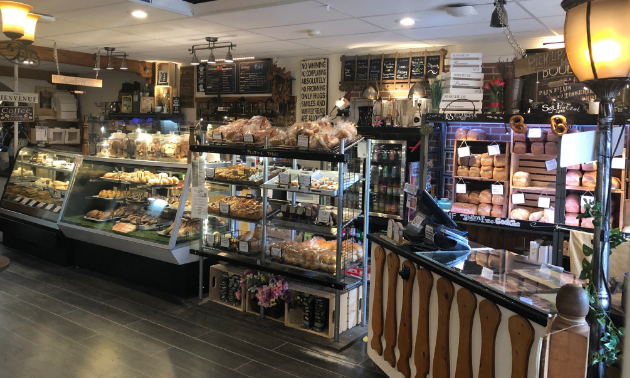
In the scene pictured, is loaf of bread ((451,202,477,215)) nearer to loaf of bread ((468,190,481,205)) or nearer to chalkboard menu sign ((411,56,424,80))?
loaf of bread ((468,190,481,205))

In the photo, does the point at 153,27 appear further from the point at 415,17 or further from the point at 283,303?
the point at 283,303

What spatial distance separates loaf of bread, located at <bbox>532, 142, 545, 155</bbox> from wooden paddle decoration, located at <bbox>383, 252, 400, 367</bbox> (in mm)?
3037

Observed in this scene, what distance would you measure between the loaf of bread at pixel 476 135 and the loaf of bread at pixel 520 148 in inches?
16.7

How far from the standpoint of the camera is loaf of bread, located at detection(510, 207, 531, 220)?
581cm

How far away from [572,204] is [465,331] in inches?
137

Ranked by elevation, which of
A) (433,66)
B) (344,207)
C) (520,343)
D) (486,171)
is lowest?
(520,343)

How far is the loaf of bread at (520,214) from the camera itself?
581 cm

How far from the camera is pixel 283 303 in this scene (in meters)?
4.85

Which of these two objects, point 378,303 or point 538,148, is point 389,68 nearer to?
point 538,148

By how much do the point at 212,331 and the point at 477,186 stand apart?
3772 millimetres

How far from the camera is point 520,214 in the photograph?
19.1 ft

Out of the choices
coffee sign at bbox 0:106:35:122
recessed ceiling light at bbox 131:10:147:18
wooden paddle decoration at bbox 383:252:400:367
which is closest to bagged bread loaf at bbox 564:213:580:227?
wooden paddle decoration at bbox 383:252:400:367

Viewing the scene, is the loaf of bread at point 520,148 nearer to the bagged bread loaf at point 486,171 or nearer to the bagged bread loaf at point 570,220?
the bagged bread loaf at point 486,171

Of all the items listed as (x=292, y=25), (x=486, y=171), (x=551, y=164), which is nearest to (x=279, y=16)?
(x=292, y=25)
